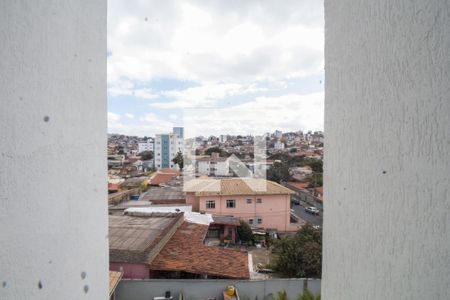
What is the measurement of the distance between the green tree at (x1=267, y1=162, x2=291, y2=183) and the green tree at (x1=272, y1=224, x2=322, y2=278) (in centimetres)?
633

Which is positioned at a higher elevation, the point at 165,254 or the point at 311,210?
the point at 165,254

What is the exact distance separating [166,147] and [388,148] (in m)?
30.0

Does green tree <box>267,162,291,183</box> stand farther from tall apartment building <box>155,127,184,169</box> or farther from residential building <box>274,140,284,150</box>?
tall apartment building <box>155,127,184,169</box>

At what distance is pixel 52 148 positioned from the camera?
0.60 metres

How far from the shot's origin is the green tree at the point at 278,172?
41.9 ft

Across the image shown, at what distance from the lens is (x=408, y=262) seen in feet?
1.35

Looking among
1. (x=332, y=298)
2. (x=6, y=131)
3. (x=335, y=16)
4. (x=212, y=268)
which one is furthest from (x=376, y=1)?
(x=212, y=268)

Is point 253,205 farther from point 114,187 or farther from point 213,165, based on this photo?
point 114,187

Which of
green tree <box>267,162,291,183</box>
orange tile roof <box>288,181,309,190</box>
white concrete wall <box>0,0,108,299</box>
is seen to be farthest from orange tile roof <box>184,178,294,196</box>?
white concrete wall <box>0,0,108,299</box>

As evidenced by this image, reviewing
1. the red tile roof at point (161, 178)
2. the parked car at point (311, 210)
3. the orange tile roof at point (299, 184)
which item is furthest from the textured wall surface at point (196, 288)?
the red tile roof at point (161, 178)

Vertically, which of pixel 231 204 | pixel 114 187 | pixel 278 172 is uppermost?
pixel 278 172

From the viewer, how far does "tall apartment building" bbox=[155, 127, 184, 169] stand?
27.7m

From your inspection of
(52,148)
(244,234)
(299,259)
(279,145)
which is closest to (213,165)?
(279,145)

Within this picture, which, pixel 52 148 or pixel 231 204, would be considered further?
pixel 231 204
